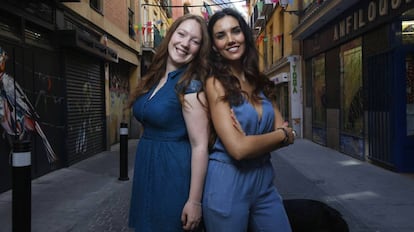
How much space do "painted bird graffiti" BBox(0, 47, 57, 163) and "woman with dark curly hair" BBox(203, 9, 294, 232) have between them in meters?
5.76

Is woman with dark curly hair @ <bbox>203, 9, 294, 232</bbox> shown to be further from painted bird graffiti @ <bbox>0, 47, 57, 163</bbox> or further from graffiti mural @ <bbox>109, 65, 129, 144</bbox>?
graffiti mural @ <bbox>109, 65, 129, 144</bbox>

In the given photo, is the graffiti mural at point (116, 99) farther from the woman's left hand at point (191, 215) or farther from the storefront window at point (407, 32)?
the woman's left hand at point (191, 215)

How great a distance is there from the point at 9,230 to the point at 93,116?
7407mm

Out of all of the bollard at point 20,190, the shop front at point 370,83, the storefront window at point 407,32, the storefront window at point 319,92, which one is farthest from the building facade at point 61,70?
the storefront window at point 319,92

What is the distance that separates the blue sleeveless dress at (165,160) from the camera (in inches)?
78.7

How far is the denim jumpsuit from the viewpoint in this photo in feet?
6.35

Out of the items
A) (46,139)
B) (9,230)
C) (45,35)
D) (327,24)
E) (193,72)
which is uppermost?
(327,24)

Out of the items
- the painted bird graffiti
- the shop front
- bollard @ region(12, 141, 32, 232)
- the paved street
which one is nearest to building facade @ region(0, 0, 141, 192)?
the painted bird graffiti

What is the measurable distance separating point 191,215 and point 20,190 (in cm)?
210

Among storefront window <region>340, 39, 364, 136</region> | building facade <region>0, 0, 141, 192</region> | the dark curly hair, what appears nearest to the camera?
the dark curly hair

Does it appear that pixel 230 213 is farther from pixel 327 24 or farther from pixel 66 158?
pixel 327 24

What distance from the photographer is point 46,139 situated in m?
8.79

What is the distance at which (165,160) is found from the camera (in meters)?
2.02

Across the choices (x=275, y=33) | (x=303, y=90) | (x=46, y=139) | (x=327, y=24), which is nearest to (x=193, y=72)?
(x=46, y=139)
